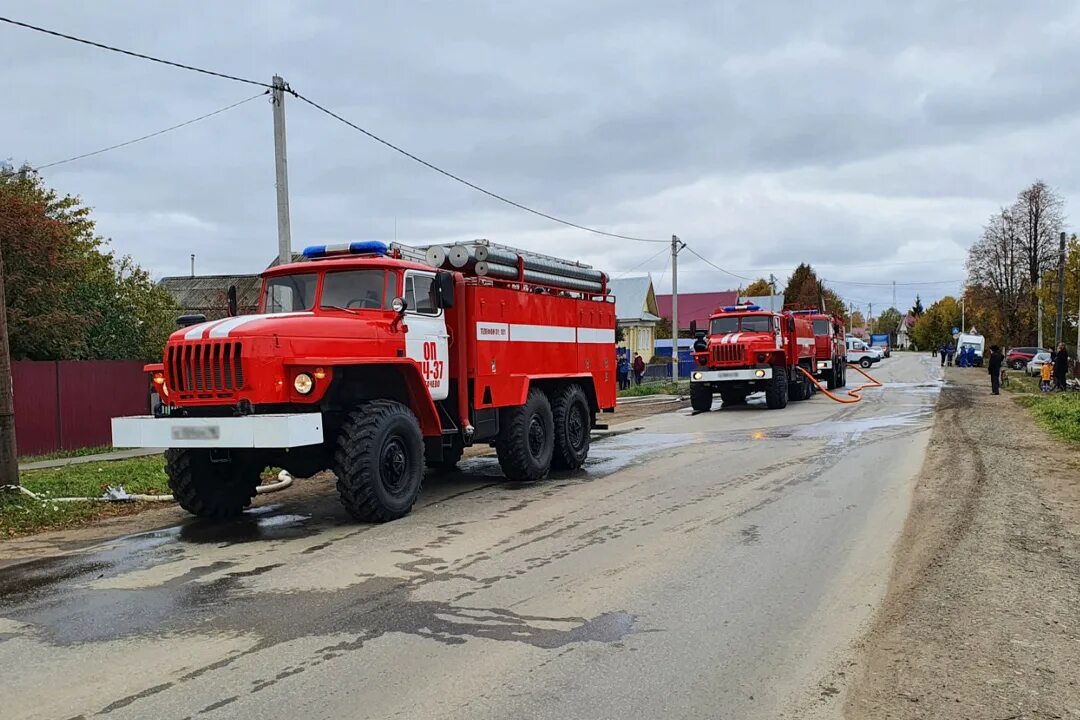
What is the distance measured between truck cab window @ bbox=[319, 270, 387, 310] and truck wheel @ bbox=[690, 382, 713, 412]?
15705mm

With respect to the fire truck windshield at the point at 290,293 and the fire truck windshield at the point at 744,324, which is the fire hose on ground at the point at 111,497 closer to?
the fire truck windshield at the point at 290,293

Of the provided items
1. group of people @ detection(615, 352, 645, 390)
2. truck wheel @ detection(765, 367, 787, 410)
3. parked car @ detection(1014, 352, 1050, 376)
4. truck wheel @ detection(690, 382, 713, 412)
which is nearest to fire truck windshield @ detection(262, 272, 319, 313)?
truck wheel @ detection(690, 382, 713, 412)

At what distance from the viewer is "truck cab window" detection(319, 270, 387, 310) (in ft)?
30.8

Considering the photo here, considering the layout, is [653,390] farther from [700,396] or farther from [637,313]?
[637,313]

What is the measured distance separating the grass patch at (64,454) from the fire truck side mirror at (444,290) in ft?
34.1

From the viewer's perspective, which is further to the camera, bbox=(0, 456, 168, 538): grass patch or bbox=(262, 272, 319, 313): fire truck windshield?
bbox=(262, 272, 319, 313): fire truck windshield

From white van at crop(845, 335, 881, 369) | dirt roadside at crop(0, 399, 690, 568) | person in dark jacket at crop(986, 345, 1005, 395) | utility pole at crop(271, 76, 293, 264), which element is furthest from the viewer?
white van at crop(845, 335, 881, 369)

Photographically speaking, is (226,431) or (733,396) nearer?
(226,431)

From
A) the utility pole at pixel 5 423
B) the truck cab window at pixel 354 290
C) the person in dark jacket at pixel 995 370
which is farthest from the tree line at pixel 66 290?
the person in dark jacket at pixel 995 370

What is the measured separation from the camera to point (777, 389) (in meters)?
23.9

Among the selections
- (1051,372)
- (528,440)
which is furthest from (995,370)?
(528,440)

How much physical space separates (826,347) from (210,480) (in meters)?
27.3

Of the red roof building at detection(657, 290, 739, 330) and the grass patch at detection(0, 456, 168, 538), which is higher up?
the red roof building at detection(657, 290, 739, 330)

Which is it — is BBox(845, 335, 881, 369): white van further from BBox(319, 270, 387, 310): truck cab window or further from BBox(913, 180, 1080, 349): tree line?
BBox(319, 270, 387, 310): truck cab window
